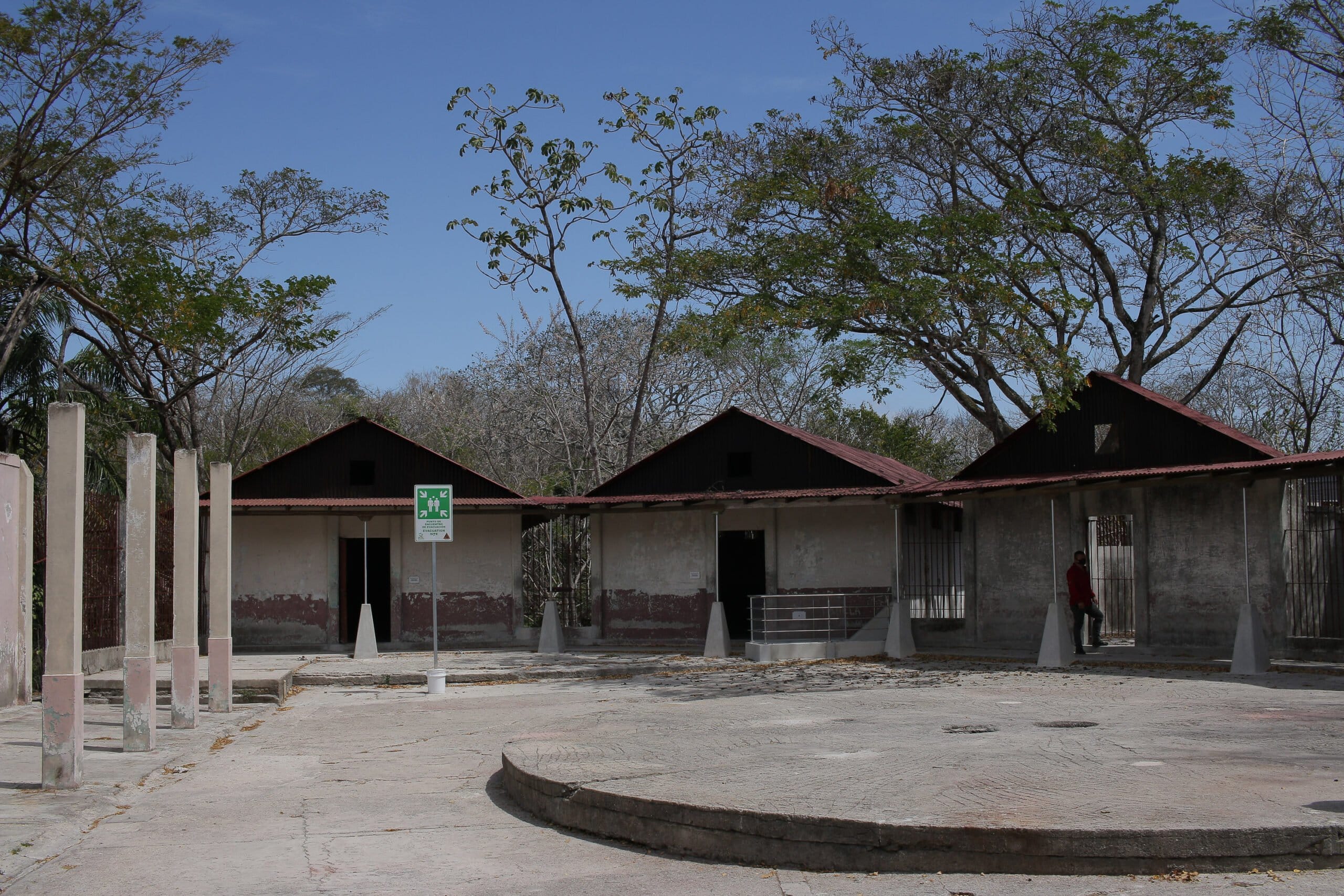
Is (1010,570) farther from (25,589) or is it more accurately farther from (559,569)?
(25,589)

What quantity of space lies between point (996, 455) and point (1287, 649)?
6034 millimetres

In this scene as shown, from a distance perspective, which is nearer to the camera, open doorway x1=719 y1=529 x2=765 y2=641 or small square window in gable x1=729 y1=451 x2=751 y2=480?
small square window in gable x1=729 y1=451 x2=751 y2=480

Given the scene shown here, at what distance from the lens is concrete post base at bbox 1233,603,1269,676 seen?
54.4 feet

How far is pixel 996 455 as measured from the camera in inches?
877

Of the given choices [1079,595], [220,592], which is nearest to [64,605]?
[220,592]

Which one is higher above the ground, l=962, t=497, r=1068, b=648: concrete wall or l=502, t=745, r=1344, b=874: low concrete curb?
l=962, t=497, r=1068, b=648: concrete wall

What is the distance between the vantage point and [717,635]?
22328mm

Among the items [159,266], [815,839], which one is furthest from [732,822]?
[159,266]

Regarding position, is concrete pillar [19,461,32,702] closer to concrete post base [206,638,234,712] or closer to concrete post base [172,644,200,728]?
concrete post base [206,638,234,712]

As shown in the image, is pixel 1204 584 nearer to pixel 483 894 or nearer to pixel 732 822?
pixel 732 822

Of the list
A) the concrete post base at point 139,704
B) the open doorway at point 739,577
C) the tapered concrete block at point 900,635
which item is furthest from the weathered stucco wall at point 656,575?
the concrete post base at point 139,704

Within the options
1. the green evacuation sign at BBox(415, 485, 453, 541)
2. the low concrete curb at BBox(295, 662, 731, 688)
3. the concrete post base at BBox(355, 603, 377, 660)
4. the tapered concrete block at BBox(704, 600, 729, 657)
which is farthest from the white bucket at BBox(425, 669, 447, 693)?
the tapered concrete block at BBox(704, 600, 729, 657)

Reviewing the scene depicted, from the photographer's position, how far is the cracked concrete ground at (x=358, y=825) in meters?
6.32

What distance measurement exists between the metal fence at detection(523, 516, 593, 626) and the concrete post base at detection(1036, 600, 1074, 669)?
10.6 m
